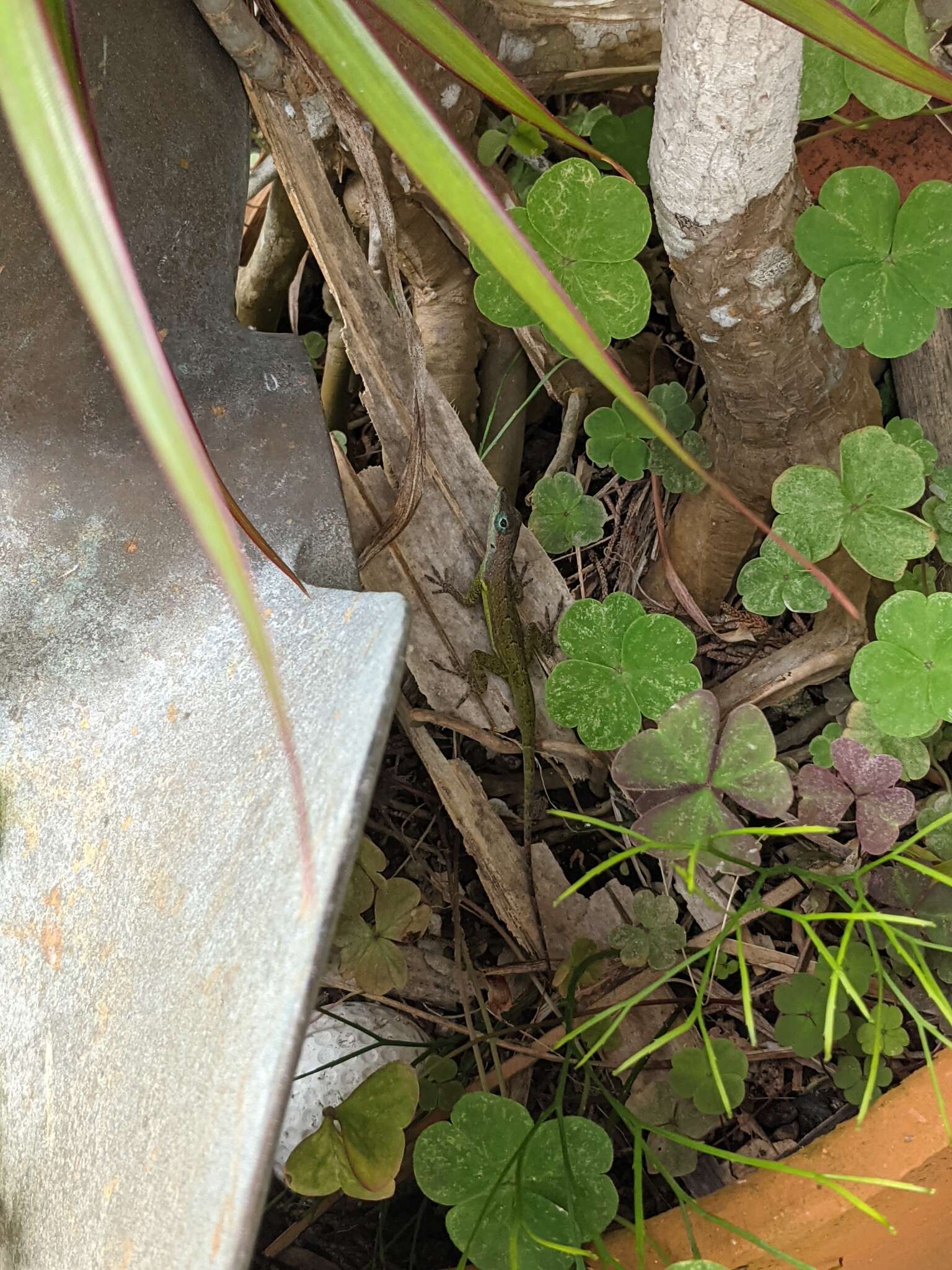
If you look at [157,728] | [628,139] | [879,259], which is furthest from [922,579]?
[157,728]

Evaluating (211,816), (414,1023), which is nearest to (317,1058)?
(414,1023)

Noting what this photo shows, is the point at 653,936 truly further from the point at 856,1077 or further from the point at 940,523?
the point at 940,523

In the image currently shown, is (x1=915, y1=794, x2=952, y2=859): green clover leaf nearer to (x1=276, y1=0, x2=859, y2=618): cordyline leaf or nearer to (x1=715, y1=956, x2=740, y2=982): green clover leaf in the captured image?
(x1=715, y1=956, x2=740, y2=982): green clover leaf

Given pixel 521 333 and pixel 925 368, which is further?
pixel 521 333

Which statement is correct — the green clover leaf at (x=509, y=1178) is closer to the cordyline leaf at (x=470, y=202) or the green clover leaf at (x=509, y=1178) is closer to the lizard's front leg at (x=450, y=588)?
the lizard's front leg at (x=450, y=588)

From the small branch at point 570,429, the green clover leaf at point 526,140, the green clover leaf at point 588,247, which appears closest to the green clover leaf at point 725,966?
the small branch at point 570,429

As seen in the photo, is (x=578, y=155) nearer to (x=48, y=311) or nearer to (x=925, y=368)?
(x=925, y=368)

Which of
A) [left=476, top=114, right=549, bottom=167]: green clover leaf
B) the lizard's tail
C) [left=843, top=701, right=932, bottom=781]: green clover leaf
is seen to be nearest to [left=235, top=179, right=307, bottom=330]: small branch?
[left=476, top=114, right=549, bottom=167]: green clover leaf
